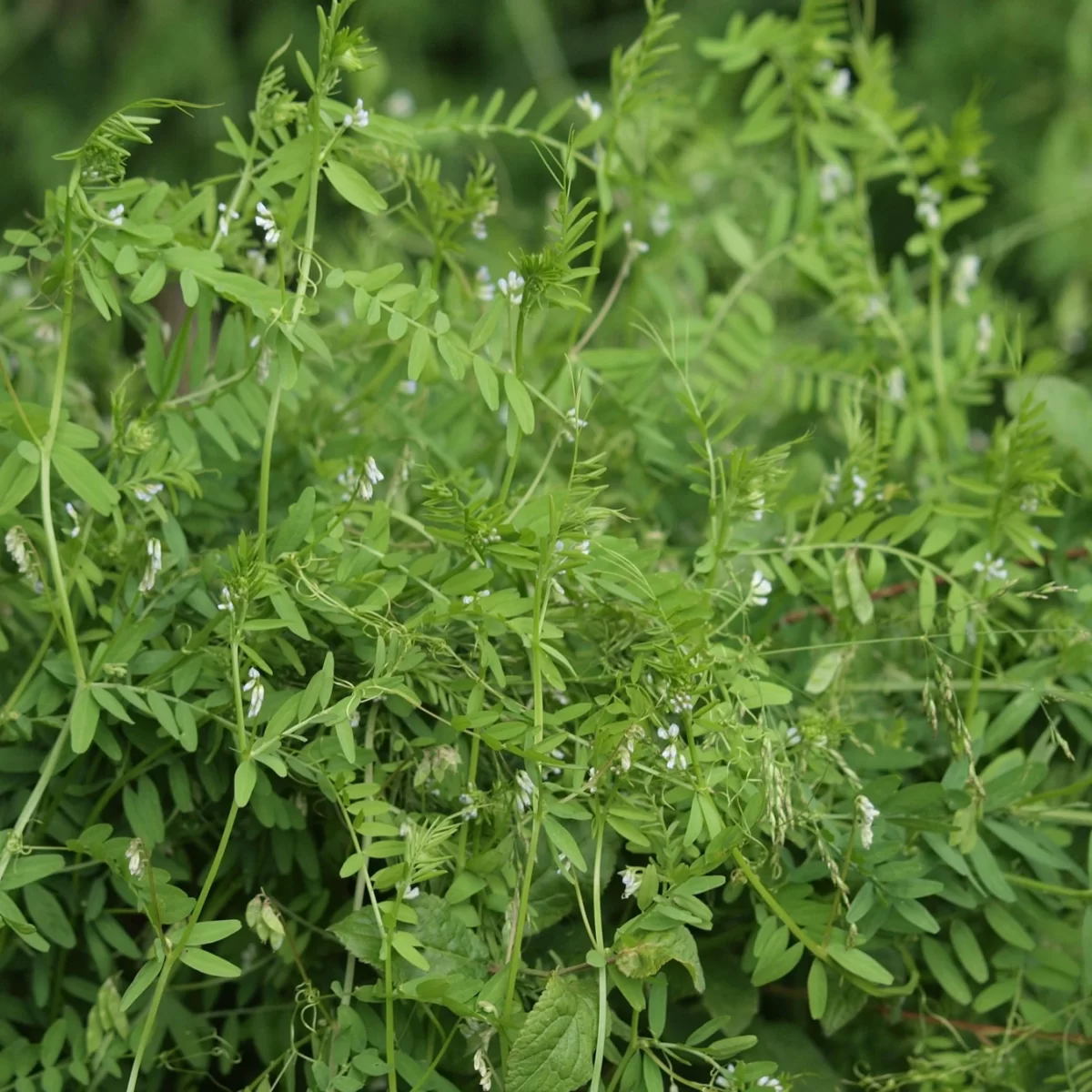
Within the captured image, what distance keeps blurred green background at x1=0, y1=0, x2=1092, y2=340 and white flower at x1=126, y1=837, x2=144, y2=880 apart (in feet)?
3.67

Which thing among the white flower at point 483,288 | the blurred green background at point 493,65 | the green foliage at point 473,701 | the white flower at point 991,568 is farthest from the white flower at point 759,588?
the blurred green background at point 493,65

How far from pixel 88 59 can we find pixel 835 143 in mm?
1587

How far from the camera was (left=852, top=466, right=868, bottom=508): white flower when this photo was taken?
58 cm

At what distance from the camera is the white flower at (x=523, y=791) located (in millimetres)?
474


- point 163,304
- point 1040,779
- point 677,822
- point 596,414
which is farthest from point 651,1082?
point 163,304

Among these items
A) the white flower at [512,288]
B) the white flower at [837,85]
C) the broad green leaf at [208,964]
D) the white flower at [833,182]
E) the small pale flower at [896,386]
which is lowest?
the small pale flower at [896,386]

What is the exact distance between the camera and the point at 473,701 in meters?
0.47

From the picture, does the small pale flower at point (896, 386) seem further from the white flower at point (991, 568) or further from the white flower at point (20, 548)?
the white flower at point (20, 548)

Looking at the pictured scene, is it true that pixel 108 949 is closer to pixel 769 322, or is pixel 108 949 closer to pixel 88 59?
pixel 769 322

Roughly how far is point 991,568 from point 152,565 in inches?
14.5

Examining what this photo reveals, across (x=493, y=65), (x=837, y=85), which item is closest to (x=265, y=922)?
(x=837, y=85)

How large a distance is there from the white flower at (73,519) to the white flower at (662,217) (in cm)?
40

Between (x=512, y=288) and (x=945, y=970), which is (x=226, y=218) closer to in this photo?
(x=512, y=288)

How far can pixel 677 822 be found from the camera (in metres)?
0.48
